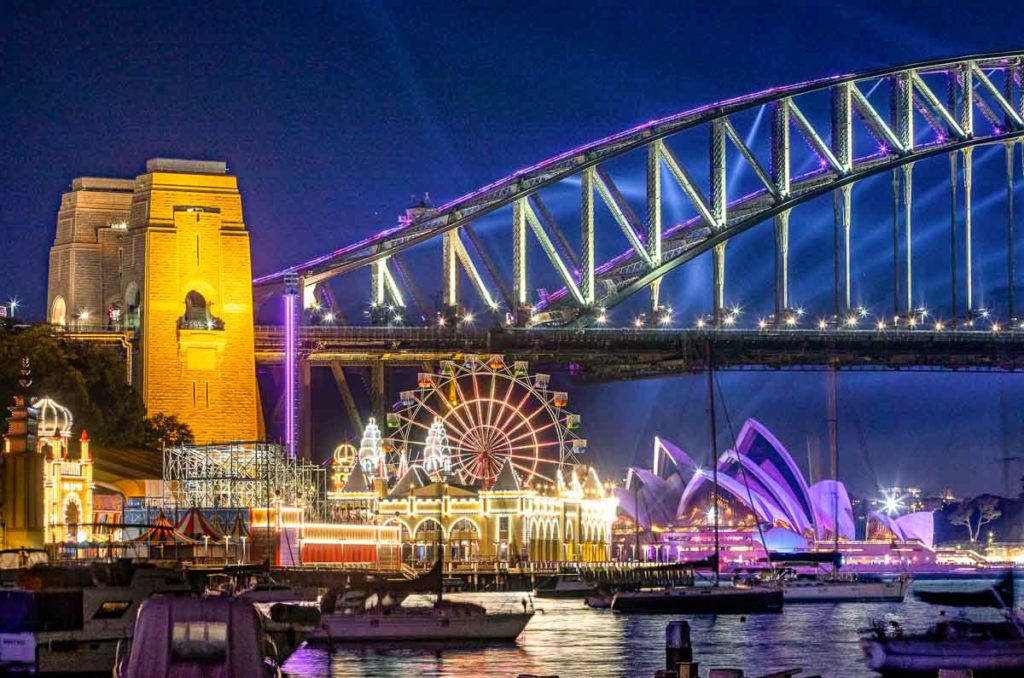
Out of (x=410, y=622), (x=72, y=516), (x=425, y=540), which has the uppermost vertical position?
(x=72, y=516)

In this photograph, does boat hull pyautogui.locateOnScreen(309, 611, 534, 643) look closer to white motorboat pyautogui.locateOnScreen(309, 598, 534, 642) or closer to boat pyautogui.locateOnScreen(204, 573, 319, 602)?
white motorboat pyautogui.locateOnScreen(309, 598, 534, 642)

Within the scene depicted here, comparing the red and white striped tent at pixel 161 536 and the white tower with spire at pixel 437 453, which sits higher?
the white tower with spire at pixel 437 453

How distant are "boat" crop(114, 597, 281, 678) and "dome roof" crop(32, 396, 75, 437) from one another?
50.2 m

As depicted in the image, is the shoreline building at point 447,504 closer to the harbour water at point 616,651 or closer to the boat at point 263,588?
the harbour water at point 616,651

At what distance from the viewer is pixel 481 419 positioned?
121 metres

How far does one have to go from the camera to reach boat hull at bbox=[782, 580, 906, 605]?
366ft

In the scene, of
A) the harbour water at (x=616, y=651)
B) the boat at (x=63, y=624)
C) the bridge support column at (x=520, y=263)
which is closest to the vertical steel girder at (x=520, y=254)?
the bridge support column at (x=520, y=263)

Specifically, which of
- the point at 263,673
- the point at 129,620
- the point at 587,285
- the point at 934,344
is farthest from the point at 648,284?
the point at 263,673

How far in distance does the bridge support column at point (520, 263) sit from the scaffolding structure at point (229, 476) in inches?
1265

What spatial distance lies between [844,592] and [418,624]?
45452mm

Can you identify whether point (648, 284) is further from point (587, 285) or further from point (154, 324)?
point (154, 324)

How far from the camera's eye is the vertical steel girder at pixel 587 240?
134375 mm

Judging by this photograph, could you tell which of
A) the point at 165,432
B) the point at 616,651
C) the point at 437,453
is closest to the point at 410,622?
the point at 616,651

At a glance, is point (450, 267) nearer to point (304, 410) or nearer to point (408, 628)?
point (304, 410)
